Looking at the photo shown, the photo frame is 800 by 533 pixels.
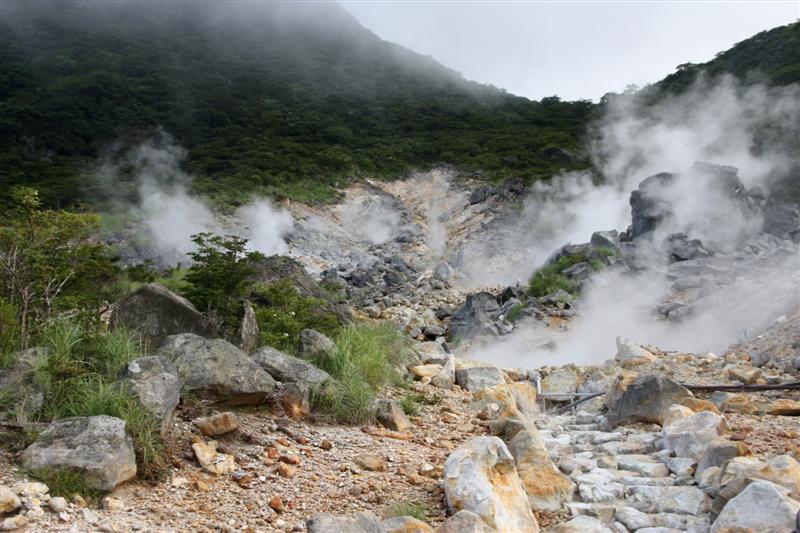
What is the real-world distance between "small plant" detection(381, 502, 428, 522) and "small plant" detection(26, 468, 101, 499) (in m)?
1.43

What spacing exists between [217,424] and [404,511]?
1357mm

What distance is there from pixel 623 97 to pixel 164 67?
1247 inches

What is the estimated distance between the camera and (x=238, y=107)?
125 feet

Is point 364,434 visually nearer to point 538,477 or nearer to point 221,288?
point 538,477

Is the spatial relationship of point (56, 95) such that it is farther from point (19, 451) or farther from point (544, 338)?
point (19, 451)

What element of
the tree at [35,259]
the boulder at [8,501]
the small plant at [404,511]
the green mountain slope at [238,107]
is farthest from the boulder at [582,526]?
the green mountain slope at [238,107]

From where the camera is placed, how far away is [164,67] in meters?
43.6

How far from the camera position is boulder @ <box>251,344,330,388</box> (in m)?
4.87

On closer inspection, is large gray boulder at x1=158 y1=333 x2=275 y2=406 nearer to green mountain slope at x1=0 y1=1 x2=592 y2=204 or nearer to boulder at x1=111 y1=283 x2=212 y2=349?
boulder at x1=111 y1=283 x2=212 y2=349

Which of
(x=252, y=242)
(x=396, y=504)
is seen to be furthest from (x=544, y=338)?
(x=252, y=242)

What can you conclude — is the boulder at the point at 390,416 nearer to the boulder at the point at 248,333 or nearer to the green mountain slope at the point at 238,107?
the boulder at the point at 248,333

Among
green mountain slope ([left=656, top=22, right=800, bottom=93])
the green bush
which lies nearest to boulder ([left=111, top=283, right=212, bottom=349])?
the green bush

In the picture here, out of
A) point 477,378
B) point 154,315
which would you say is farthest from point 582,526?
point 154,315

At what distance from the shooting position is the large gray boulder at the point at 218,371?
13.9 ft
